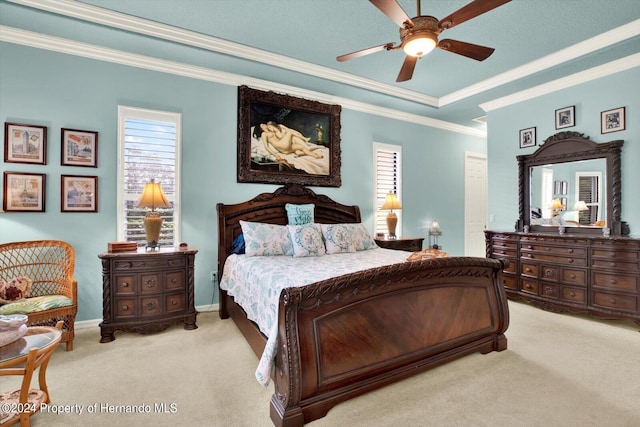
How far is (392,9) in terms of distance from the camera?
2.10 metres

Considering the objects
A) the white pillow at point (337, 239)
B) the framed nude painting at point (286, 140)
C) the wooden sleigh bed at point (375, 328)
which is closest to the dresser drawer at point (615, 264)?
the wooden sleigh bed at point (375, 328)

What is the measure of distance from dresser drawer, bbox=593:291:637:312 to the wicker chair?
550 centimetres

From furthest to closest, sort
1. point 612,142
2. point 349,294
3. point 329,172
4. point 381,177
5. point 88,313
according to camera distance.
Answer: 1. point 381,177
2. point 329,172
3. point 612,142
4. point 88,313
5. point 349,294

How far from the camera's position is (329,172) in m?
4.72

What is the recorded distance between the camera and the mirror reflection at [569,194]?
3.93 metres

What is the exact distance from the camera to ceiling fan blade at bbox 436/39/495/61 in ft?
7.94

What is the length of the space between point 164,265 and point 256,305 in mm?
1326

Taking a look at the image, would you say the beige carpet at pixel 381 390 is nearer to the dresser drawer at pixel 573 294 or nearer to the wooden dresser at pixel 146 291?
the wooden dresser at pixel 146 291

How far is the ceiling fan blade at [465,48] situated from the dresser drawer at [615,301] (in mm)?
3082

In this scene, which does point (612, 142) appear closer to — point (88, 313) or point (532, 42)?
point (532, 42)

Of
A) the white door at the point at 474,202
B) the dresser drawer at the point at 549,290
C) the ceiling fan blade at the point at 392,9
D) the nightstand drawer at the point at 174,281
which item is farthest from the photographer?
the white door at the point at 474,202

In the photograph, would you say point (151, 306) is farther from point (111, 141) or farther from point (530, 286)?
point (530, 286)

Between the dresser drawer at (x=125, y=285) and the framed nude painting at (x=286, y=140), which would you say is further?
the framed nude painting at (x=286, y=140)

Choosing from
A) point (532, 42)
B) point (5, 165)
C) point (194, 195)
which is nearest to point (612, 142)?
point (532, 42)
